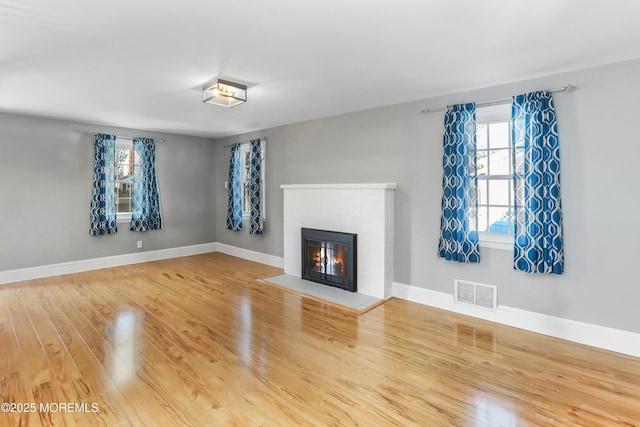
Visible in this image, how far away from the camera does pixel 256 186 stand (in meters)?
5.86

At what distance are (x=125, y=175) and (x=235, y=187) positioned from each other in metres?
1.96

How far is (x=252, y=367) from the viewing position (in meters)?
2.49

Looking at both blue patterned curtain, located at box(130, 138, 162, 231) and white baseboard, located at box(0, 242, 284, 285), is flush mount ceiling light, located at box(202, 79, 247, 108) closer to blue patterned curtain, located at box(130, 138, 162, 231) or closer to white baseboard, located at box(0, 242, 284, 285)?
white baseboard, located at box(0, 242, 284, 285)

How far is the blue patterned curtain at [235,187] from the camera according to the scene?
6.38 meters

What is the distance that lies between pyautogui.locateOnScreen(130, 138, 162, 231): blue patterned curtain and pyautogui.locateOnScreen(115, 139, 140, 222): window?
0.25ft

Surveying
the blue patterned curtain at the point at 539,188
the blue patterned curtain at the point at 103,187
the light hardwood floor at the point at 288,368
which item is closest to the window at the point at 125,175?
the blue patterned curtain at the point at 103,187

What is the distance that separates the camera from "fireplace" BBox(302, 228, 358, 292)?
4.30 m

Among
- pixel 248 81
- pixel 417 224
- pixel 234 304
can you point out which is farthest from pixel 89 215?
pixel 417 224

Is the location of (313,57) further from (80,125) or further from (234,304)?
(80,125)

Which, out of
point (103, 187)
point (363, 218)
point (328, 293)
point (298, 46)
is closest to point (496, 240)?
point (363, 218)

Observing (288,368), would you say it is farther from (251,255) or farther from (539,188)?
(251,255)

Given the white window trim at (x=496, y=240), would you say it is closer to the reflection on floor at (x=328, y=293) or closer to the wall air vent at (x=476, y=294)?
the wall air vent at (x=476, y=294)

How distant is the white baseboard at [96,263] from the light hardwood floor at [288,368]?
110 cm

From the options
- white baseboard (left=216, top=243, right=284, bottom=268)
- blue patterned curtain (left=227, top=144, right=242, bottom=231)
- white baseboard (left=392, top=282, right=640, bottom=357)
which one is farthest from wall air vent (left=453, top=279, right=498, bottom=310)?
blue patterned curtain (left=227, top=144, right=242, bottom=231)
